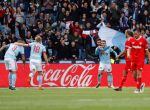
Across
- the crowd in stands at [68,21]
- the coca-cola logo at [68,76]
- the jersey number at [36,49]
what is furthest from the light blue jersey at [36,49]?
the crowd in stands at [68,21]

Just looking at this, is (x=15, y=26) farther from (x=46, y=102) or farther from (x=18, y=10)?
(x=46, y=102)

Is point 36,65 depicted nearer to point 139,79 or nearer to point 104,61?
point 104,61

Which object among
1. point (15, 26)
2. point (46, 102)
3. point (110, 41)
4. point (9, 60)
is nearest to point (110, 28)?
point (110, 41)

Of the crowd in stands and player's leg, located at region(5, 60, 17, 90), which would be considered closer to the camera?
player's leg, located at region(5, 60, 17, 90)

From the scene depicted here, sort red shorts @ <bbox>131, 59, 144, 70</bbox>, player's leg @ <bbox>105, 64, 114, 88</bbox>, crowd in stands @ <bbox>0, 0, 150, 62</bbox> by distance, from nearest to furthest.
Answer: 1. red shorts @ <bbox>131, 59, 144, 70</bbox>
2. player's leg @ <bbox>105, 64, 114, 88</bbox>
3. crowd in stands @ <bbox>0, 0, 150, 62</bbox>

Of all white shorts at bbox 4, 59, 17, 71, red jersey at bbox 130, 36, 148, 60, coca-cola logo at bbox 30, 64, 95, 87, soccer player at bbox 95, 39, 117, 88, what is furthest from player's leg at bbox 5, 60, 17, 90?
red jersey at bbox 130, 36, 148, 60

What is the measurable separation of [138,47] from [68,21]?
925cm

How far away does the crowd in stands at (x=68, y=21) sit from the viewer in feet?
99.9

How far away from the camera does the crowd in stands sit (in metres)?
30.4

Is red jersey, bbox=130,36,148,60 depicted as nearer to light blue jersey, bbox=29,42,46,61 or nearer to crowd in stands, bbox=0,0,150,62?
light blue jersey, bbox=29,42,46,61

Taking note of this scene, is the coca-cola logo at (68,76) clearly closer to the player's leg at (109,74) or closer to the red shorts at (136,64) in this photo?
the player's leg at (109,74)

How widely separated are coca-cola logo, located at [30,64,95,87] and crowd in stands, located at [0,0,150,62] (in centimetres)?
88

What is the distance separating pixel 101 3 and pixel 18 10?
456 centimetres

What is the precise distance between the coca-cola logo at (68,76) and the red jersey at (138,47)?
21.3 feet
